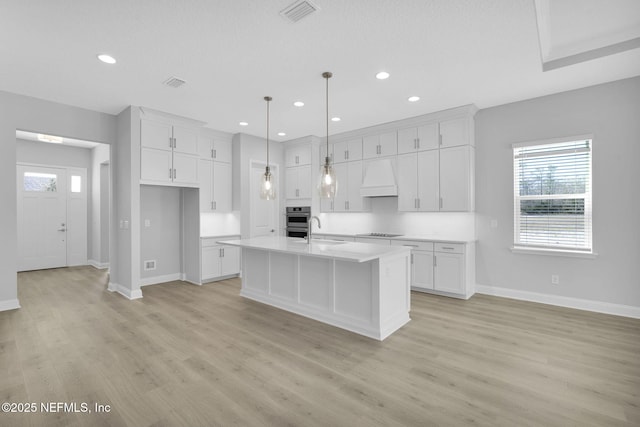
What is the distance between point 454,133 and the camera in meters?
4.88

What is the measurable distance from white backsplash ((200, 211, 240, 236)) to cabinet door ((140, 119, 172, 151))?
5.16 feet

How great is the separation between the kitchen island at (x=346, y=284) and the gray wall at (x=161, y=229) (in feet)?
8.06

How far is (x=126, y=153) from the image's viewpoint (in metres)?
4.84

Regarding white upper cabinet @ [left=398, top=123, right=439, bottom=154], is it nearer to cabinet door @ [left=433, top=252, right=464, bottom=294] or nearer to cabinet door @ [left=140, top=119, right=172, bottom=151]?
cabinet door @ [left=433, top=252, right=464, bottom=294]

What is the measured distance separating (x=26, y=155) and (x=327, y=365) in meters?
8.00

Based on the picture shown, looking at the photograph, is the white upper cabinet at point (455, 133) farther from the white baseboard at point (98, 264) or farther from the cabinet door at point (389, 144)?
the white baseboard at point (98, 264)

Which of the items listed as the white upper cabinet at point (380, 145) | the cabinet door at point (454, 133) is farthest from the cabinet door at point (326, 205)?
the cabinet door at point (454, 133)

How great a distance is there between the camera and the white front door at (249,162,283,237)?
6406mm

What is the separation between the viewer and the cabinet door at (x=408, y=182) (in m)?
5.32

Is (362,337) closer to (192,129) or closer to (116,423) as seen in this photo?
(116,423)

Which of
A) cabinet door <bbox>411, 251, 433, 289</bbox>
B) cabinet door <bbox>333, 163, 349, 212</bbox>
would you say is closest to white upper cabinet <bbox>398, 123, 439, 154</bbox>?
cabinet door <bbox>333, 163, 349, 212</bbox>

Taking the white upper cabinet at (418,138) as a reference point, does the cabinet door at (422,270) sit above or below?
below

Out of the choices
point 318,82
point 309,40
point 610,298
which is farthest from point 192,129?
point 610,298

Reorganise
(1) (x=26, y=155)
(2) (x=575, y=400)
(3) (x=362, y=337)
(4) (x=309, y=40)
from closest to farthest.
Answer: (2) (x=575, y=400)
(4) (x=309, y=40)
(3) (x=362, y=337)
(1) (x=26, y=155)
